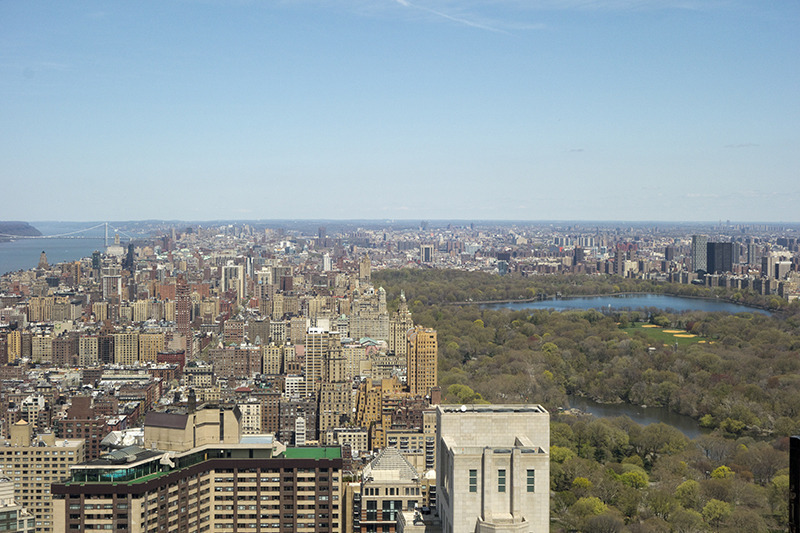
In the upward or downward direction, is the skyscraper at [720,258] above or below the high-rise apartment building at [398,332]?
above

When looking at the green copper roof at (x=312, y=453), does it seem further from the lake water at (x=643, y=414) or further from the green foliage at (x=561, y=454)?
the lake water at (x=643, y=414)

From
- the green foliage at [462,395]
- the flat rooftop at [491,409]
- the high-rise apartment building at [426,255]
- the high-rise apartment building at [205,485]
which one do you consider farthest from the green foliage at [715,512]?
the high-rise apartment building at [426,255]

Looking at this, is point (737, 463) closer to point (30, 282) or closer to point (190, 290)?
point (190, 290)

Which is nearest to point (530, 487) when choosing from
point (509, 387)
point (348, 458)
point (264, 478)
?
point (264, 478)

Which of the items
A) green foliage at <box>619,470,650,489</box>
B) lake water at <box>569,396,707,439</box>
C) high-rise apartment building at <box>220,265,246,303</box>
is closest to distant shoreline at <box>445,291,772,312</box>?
high-rise apartment building at <box>220,265,246,303</box>

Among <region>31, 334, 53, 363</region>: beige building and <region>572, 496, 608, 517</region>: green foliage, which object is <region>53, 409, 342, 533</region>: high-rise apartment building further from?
<region>31, 334, 53, 363</region>: beige building
